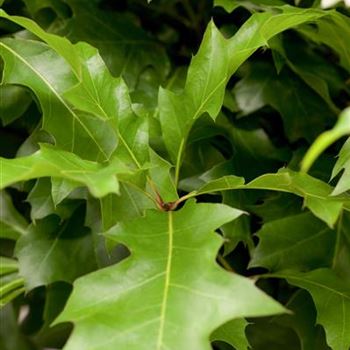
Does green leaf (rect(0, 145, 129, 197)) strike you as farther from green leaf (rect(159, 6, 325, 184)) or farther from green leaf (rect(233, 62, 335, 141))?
green leaf (rect(233, 62, 335, 141))

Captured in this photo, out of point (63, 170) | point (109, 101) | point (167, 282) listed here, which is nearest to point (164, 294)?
point (167, 282)

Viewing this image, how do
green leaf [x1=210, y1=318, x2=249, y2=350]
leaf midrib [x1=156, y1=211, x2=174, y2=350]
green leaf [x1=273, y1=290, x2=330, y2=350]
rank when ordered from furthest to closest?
green leaf [x1=273, y1=290, x2=330, y2=350] → green leaf [x1=210, y1=318, x2=249, y2=350] → leaf midrib [x1=156, y1=211, x2=174, y2=350]

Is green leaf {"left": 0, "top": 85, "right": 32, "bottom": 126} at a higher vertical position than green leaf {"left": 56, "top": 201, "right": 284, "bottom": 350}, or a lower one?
lower

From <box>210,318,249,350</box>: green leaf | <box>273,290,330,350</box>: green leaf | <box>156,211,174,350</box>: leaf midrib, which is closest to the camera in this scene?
<box>156,211,174,350</box>: leaf midrib

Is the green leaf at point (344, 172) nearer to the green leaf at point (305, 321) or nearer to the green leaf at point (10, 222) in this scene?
the green leaf at point (305, 321)

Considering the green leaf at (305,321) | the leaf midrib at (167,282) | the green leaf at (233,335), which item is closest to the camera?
the leaf midrib at (167,282)

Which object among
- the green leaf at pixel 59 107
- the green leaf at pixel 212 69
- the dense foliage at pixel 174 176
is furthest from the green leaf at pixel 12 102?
the green leaf at pixel 212 69

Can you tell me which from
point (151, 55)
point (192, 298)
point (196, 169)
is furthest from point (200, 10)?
point (192, 298)

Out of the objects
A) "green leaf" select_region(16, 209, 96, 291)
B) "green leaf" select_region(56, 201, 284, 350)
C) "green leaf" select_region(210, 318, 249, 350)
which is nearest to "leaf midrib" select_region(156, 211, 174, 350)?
"green leaf" select_region(56, 201, 284, 350)
